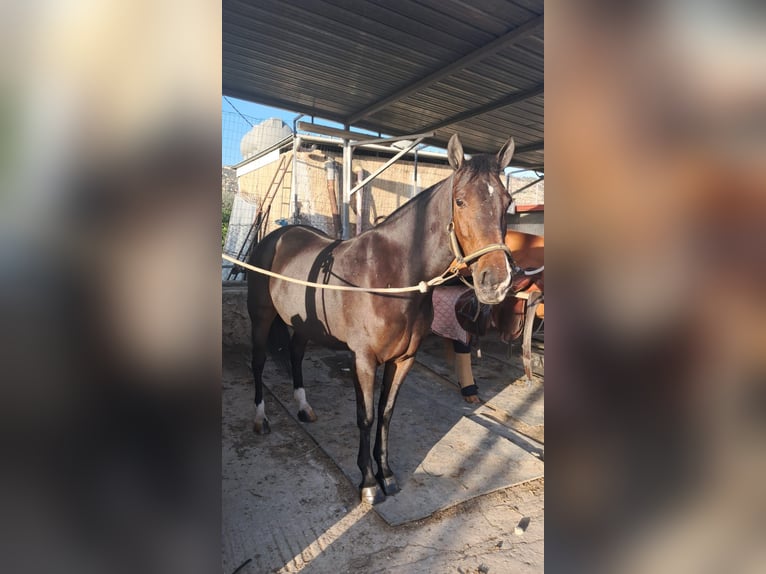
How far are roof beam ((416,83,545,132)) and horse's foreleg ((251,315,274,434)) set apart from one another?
3392mm

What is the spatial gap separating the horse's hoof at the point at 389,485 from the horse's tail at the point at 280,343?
1819 millimetres

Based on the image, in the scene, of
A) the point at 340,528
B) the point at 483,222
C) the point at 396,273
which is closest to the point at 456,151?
the point at 483,222

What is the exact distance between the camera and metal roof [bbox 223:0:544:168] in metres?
3.14

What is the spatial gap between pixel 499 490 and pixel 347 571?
47.2 inches

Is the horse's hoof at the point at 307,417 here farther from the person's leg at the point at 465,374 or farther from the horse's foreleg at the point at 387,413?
the person's leg at the point at 465,374

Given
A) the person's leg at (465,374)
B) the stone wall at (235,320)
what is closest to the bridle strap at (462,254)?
the person's leg at (465,374)

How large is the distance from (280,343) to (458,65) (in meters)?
3.14
